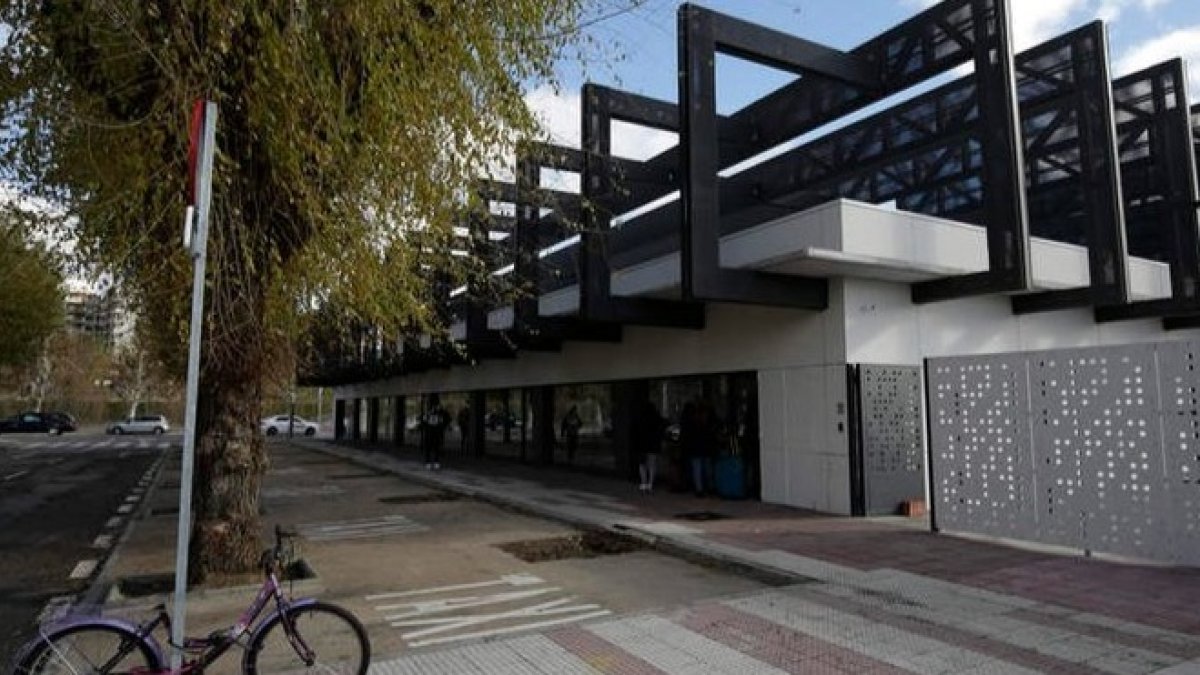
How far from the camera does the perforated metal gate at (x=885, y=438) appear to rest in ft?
37.5

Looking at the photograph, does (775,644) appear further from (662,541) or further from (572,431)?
(572,431)

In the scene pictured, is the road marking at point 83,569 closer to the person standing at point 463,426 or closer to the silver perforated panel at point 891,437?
the silver perforated panel at point 891,437

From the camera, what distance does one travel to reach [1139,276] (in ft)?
48.3

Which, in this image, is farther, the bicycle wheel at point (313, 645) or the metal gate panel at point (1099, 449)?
the metal gate panel at point (1099, 449)

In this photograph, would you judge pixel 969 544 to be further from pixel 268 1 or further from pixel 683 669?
pixel 268 1

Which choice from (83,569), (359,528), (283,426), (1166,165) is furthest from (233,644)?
(283,426)

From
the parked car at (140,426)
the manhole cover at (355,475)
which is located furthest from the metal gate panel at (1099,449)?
the parked car at (140,426)

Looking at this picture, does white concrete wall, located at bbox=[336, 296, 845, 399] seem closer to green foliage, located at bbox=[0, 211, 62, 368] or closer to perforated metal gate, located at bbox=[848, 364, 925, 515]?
perforated metal gate, located at bbox=[848, 364, 925, 515]

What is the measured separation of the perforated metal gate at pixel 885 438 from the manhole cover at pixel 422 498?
23.2 feet

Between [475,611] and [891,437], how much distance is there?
742cm

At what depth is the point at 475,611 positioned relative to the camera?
659 centimetres

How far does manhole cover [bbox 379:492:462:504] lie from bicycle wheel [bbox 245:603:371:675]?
968cm

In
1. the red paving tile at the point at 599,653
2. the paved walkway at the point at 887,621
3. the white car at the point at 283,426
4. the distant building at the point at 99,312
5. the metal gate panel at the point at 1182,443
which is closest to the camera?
the red paving tile at the point at 599,653

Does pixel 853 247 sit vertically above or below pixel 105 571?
above
